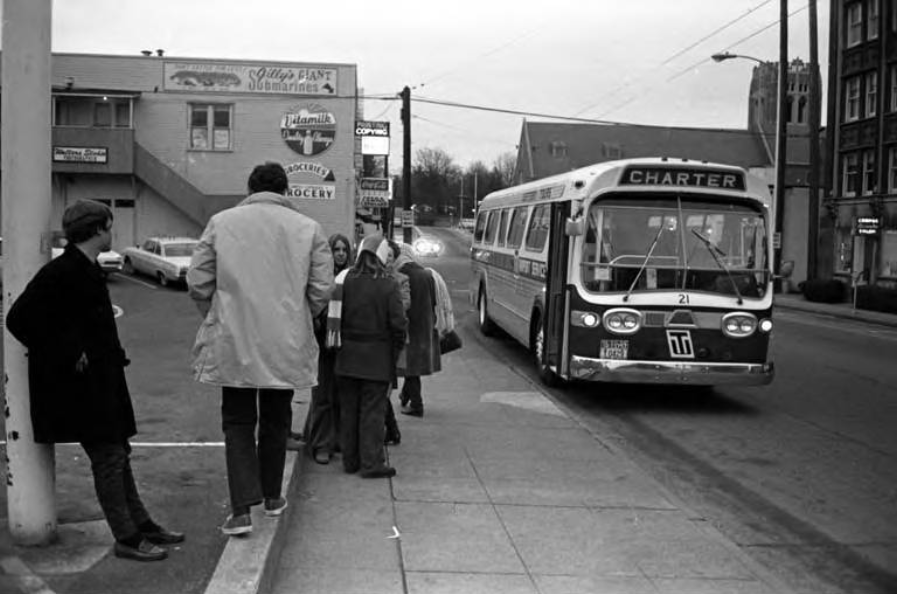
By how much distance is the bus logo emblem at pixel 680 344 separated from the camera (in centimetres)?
1030

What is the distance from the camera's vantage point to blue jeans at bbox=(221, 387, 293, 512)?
4930mm

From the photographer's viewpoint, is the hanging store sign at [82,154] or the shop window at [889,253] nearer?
the shop window at [889,253]

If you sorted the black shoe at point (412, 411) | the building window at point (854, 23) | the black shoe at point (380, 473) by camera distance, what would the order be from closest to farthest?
the black shoe at point (380, 473), the black shoe at point (412, 411), the building window at point (854, 23)

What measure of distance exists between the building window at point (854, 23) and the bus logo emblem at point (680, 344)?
1349 inches

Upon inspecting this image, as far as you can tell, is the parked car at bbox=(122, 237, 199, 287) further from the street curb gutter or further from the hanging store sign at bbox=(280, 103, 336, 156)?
the street curb gutter

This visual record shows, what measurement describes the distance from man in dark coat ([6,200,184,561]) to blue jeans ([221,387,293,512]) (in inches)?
20.5

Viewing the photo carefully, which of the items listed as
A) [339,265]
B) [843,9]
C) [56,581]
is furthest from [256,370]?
[843,9]

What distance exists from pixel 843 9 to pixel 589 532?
131 feet

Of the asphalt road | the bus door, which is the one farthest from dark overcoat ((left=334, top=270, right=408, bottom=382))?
the bus door

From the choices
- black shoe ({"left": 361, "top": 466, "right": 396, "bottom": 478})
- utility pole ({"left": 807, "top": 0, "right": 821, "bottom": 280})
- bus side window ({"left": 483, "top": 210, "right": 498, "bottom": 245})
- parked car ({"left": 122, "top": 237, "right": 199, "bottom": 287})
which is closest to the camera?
black shoe ({"left": 361, "top": 466, "right": 396, "bottom": 478})

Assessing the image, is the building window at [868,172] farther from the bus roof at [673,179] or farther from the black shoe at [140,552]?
the black shoe at [140,552]

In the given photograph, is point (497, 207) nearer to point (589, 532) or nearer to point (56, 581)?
point (589, 532)

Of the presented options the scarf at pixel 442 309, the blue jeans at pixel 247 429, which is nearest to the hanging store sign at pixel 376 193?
the scarf at pixel 442 309

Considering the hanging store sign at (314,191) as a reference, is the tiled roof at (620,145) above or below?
above
